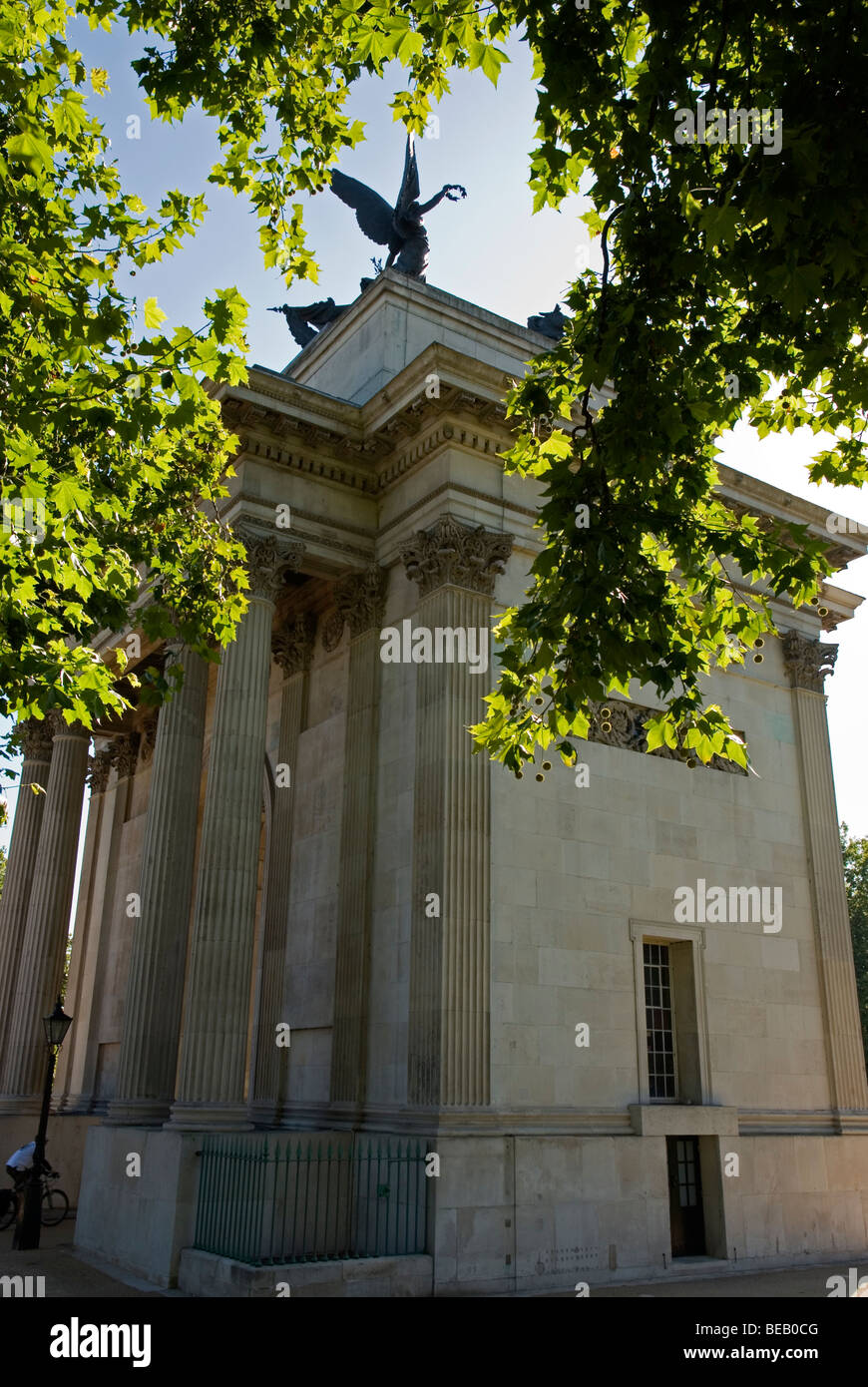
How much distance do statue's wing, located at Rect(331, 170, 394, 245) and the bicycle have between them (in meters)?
19.7

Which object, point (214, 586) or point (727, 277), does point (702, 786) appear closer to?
point (214, 586)

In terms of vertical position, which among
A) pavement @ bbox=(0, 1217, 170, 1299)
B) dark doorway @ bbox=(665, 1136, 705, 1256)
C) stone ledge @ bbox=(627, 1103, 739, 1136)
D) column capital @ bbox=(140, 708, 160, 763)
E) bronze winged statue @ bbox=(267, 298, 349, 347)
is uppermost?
bronze winged statue @ bbox=(267, 298, 349, 347)

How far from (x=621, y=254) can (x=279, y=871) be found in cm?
1439

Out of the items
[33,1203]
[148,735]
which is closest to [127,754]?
[148,735]

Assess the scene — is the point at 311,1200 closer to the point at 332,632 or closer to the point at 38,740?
the point at 332,632

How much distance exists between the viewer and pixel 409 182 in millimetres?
24938

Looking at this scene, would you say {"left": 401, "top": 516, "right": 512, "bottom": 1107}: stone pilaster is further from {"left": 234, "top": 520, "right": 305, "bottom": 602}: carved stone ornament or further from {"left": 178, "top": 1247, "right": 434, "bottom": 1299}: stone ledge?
{"left": 178, "top": 1247, "right": 434, "bottom": 1299}: stone ledge

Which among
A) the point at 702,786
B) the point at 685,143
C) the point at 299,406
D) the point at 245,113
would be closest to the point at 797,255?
the point at 685,143

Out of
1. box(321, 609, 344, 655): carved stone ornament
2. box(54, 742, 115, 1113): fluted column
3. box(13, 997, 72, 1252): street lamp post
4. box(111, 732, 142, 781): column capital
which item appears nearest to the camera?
box(13, 997, 72, 1252): street lamp post

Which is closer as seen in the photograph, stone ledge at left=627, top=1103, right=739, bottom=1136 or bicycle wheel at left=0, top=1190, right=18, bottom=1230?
stone ledge at left=627, top=1103, right=739, bottom=1136

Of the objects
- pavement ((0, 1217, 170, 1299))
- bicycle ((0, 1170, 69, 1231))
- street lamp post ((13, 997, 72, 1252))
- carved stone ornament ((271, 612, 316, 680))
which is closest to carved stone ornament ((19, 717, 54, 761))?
carved stone ornament ((271, 612, 316, 680))

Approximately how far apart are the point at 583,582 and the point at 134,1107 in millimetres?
13089

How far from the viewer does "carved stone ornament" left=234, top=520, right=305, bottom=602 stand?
19.2 metres

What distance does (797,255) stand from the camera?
26.8 ft
